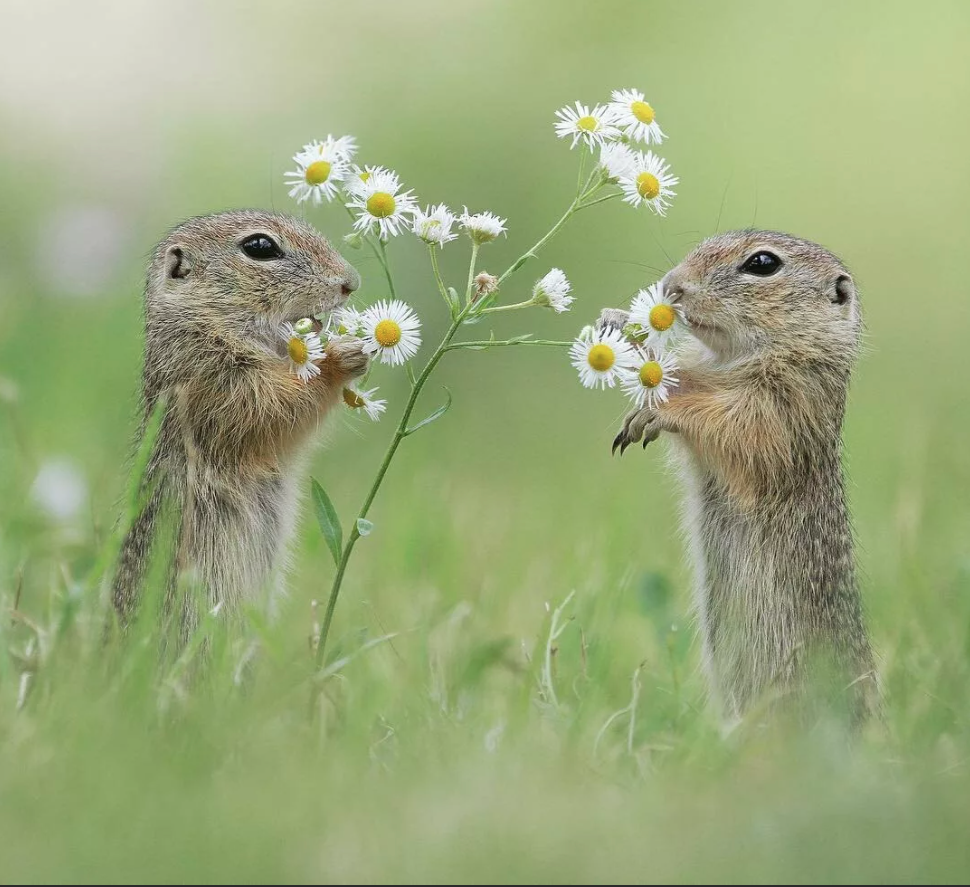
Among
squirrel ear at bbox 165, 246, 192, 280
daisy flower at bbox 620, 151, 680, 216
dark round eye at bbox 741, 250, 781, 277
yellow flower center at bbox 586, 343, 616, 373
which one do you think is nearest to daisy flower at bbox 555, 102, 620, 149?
daisy flower at bbox 620, 151, 680, 216

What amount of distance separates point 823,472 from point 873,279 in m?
7.31

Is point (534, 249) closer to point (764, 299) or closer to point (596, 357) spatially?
point (596, 357)

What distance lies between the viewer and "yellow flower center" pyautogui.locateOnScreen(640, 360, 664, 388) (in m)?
4.81

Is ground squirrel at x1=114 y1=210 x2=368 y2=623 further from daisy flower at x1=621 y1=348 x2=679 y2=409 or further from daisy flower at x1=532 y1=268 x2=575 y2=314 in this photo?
daisy flower at x1=621 y1=348 x2=679 y2=409

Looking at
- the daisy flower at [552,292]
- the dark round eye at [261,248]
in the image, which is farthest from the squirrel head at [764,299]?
the dark round eye at [261,248]

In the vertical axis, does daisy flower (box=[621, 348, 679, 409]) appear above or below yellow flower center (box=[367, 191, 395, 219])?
below

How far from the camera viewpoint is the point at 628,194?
15.4 ft

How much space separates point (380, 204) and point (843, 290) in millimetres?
2147

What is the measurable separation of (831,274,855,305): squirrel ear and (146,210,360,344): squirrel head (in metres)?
1.93

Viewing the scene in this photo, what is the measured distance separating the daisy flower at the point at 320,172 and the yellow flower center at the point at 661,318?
1157 mm

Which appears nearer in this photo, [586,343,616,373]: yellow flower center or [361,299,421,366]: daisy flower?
[586,343,616,373]: yellow flower center

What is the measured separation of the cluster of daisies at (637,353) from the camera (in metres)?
4.57

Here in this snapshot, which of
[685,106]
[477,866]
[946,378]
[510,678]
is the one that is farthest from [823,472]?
[685,106]

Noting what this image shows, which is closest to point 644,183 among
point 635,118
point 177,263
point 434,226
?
point 635,118
